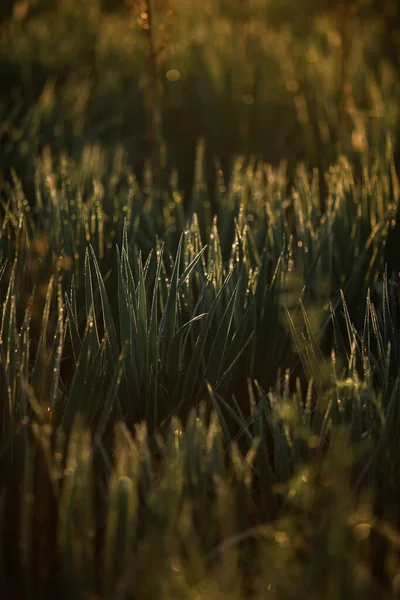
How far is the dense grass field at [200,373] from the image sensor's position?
72 centimetres

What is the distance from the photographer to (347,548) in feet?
2.36

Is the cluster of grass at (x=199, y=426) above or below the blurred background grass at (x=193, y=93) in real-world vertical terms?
below

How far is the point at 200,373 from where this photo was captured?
3.78 ft

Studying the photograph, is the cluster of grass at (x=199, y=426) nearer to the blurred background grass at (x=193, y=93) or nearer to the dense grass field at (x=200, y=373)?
the dense grass field at (x=200, y=373)

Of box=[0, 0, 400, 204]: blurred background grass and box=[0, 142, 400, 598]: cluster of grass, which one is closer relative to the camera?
box=[0, 142, 400, 598]: cluster of grass

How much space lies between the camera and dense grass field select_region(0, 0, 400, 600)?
719 millimetres

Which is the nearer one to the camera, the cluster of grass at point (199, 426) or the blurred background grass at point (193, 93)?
the cluster of grass at point (199, 426)

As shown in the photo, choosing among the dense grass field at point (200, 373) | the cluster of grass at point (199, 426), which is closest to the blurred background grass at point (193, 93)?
the dense grass field at point (200, 373)

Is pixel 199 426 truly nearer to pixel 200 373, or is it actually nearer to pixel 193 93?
pixel 200 373

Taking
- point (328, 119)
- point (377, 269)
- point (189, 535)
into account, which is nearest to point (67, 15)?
point (328, 119)

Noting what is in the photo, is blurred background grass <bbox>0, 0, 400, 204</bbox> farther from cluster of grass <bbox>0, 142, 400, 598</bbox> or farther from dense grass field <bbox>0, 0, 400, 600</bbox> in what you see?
cluster of grass <bbox>0, 142, 400, 598</bbox>

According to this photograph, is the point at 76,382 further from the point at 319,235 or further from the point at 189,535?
the point at 319,235

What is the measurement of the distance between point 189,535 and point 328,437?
0.32 m

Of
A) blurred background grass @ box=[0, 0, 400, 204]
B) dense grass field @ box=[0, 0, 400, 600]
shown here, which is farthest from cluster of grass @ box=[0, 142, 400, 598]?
blurred background grass @ box=[0, 0, 400, 204]
